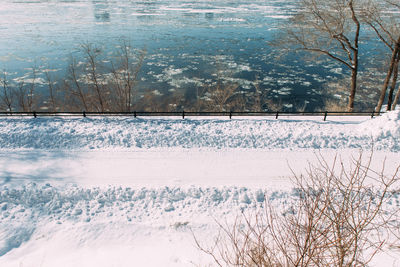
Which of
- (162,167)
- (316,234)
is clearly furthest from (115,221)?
(316,234)

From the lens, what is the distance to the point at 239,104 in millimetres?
22781

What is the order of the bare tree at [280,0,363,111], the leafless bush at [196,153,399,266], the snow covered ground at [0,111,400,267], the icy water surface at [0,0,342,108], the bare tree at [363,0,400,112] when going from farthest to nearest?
the icy water surface at [0,0,342,108]
the bare tree at [280,0,363,111]
the bare tree at [363,0,400,112]
the snow covered ground at [0,111,400,267]
the leafless bush at [196,153,399,266]

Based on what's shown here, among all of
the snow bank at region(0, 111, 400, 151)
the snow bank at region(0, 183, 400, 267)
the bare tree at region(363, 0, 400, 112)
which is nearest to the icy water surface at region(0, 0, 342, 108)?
the bare tree at region(363, 0, 400, 112)

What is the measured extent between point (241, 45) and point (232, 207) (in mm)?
31268

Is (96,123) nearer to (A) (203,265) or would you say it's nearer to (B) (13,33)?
(A) (203,265)

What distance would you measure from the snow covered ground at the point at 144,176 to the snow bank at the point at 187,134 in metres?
0.05

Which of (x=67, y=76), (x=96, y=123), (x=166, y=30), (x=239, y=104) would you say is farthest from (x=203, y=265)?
(x=166, y=30)

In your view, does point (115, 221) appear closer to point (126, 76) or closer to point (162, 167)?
point (162, 167)

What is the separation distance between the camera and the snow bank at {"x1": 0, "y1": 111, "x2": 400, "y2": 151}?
11.4 m

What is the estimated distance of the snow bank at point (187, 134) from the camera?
11430mm

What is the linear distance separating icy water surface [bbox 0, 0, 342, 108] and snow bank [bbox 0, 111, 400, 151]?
437 inches

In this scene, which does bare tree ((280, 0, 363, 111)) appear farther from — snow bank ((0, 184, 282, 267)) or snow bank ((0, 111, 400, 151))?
snow bank ((0, 184, 282, 267))

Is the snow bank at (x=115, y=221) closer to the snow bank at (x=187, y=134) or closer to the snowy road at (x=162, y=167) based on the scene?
the snowy road at (x=162, y=167)

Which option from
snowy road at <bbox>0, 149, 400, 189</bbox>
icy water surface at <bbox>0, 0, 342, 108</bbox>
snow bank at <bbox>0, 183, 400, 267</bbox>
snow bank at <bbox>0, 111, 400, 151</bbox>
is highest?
icy water surface at <bbox>0, 0, 342, 108</bbox>
